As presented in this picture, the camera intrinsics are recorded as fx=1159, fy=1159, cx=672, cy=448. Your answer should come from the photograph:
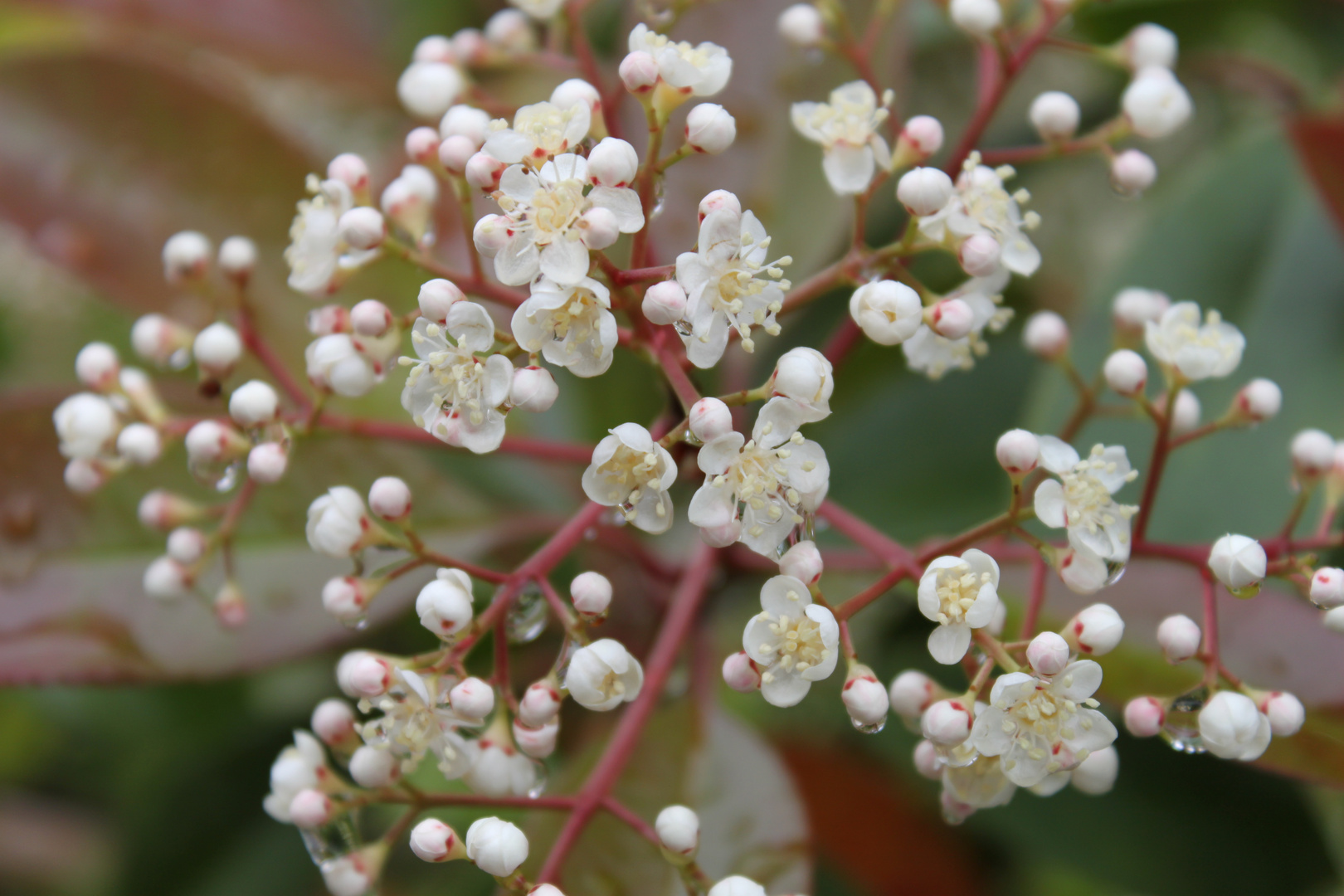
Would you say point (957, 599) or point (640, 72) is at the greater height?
point (640, 72)

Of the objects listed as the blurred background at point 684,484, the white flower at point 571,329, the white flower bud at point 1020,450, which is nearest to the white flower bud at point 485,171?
the white flower at point 571,329

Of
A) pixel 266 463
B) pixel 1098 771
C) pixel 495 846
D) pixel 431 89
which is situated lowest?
pixel 1098 771

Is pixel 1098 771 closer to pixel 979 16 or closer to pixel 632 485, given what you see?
pixel 632 485

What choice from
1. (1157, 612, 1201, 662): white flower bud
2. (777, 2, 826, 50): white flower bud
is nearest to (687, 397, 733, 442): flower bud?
(1157, 612, 1201, 662): white flower bud

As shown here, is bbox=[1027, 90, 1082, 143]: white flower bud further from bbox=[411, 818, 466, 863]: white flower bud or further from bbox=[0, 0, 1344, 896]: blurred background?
bbox=[411, 818, 466, 863]: white flower bud

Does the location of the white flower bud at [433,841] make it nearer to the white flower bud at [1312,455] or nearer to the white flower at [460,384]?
the white flower at [460,384]

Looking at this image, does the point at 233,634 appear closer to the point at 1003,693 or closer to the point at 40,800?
the point at 1003,693

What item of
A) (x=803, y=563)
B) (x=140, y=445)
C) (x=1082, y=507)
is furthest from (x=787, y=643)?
(x=140, y=445)
